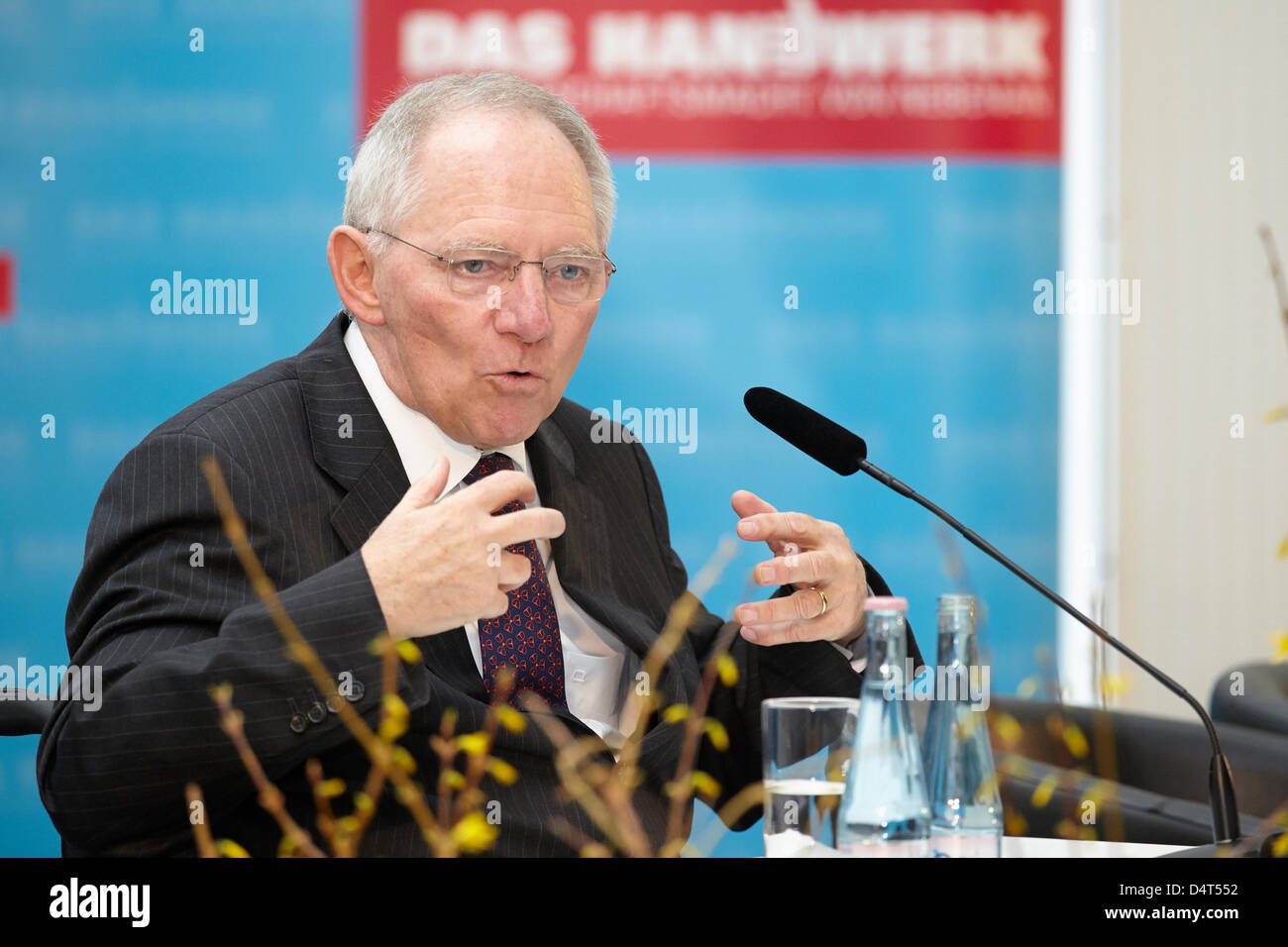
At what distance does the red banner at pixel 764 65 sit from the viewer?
3.22m

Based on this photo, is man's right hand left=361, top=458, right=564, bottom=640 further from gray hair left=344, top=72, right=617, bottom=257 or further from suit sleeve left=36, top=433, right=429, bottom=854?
gray hair left=344, top=72, right=617, bottom=257

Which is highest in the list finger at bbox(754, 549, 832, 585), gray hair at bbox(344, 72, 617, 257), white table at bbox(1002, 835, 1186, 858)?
gray hair at bbox(344, 72, 617, 257)

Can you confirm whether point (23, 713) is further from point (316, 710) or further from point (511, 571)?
point (511, 571)

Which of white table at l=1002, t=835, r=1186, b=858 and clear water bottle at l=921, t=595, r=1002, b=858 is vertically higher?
clear water bottle at l=921, t=595, r=1002, b=858

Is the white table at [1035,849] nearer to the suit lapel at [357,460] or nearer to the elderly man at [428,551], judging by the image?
the elderly man at [428,551]

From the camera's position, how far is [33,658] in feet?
10.4

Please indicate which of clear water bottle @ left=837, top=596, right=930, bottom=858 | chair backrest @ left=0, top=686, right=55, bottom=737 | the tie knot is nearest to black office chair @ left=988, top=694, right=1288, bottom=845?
clear water bottle @ left=837, top=596, right=930, bottom=858

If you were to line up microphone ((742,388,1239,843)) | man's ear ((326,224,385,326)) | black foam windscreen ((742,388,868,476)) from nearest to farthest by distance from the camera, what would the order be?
microphone ((742,388,1239,843)) → black foam windscreen ((742,388,868,476)) → man's ear ((326,224,385,326))

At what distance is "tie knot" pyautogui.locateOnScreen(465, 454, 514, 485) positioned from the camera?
186 centimetres

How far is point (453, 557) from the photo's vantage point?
131 cm

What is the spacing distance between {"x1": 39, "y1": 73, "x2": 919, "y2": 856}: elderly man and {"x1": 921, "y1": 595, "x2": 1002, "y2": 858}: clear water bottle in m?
0.37

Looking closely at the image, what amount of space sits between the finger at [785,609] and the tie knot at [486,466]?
46 centimetres

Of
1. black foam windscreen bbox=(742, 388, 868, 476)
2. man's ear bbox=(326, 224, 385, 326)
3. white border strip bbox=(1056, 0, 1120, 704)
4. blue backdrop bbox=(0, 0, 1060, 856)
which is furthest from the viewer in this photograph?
white border strip bbox=(1056, 0, 1120, 704)
